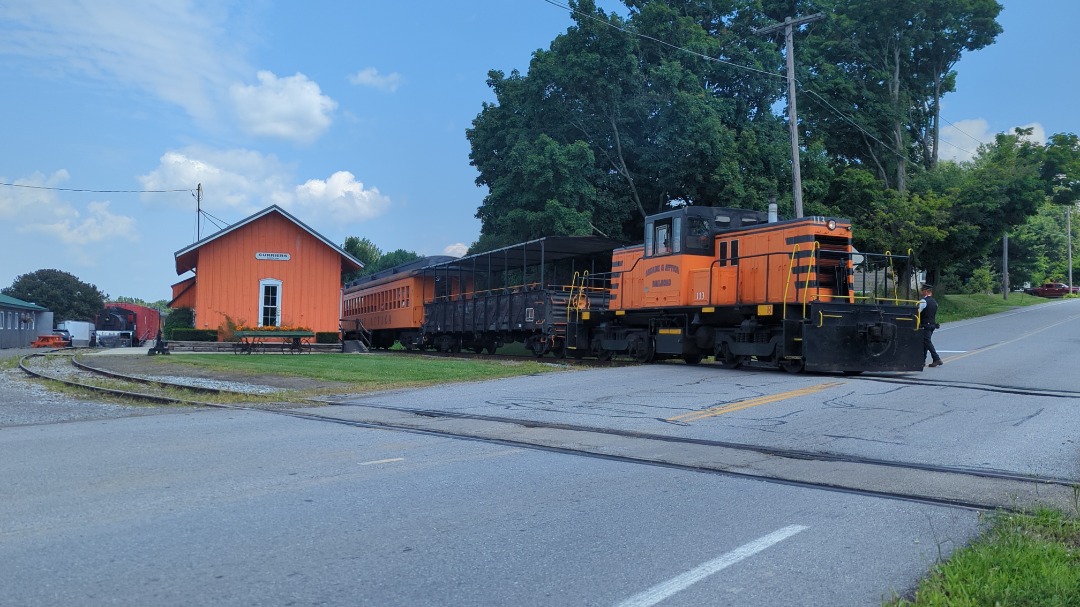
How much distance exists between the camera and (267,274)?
32.1 metres

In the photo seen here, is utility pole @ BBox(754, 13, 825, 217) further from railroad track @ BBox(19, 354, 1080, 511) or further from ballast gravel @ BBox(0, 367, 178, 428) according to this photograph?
ballast gravel @ BBox(0, 367, 178, 428)

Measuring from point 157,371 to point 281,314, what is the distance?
12.9m

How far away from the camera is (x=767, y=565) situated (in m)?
4.69

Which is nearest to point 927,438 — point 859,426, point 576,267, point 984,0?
point 859,426

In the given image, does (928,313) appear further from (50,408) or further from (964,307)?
(964,307)

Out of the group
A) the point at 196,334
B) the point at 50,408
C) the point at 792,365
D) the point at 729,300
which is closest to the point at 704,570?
the point at 50,408

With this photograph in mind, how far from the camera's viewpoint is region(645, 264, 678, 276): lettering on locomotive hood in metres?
19.2

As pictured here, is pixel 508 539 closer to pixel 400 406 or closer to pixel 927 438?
pixel 927 438

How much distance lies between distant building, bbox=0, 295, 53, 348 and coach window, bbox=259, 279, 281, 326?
3126cm

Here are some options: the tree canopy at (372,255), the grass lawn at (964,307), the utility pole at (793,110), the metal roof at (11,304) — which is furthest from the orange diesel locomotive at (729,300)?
the tree canopy at (372,255)

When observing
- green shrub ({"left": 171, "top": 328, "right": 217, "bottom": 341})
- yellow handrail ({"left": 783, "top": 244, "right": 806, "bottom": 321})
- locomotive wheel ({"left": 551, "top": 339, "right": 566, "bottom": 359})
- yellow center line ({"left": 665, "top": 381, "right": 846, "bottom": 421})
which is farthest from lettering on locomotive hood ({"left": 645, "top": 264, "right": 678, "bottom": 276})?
green shrub ({"left": 171, "top": 328, "right": 217, "bottom": 341})

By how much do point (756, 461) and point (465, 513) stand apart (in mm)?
3344

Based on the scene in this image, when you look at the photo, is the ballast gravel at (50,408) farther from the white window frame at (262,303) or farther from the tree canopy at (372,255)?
the tree canopy at (372,255)

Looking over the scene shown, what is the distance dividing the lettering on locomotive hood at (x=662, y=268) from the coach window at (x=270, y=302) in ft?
57.2
